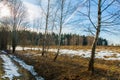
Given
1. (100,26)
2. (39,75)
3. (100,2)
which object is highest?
(100,2)

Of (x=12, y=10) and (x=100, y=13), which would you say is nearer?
(x=100, y=13)

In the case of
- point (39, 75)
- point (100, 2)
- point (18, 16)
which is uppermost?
point (18, 16)

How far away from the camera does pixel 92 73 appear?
17.0 metres

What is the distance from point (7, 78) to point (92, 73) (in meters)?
6.03

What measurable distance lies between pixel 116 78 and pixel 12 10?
4763 centimetres

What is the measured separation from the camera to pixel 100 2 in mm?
17922

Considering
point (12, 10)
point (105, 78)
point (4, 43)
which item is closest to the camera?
point (105, 78)

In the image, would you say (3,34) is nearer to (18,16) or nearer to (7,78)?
(18,16)

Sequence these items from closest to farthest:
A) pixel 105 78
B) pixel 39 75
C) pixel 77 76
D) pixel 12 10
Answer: pixel 105 78 → pixel 77 76 → pixel 39 75 → pixel 12 10

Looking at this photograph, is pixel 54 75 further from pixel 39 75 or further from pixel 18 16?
pixel 18 16

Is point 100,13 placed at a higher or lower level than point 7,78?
higher

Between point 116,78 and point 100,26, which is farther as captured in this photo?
point 100,26

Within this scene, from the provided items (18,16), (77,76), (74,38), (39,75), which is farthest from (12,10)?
(74,38)

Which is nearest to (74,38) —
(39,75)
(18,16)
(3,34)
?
(3,34)
